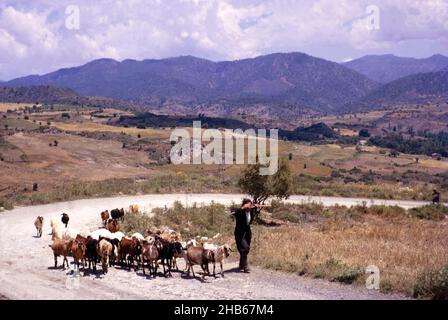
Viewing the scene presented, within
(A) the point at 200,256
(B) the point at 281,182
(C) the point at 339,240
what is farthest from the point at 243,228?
(B) the point at 281,182

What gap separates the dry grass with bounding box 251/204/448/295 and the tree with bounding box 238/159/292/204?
2.71 meters

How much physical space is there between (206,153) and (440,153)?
96.8 metres

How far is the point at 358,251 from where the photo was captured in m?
17.7

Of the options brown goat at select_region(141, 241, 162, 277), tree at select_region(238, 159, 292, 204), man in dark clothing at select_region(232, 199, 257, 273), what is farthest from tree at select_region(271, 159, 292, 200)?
brown goat at select_region(141, 241, 162, 277)

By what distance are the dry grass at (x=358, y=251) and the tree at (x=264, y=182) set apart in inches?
107

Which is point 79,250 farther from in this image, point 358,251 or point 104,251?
point 358,251

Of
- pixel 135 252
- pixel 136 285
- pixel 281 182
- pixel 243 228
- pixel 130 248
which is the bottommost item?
pixel 136 285

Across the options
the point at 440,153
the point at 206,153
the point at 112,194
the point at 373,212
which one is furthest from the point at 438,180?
the point at 440,153

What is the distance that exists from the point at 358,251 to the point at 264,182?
11913mm

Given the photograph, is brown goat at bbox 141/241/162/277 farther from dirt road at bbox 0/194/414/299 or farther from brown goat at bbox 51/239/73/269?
brown goat at bbox 51/239/73/269

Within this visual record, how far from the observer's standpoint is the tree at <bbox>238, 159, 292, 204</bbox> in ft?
95.9

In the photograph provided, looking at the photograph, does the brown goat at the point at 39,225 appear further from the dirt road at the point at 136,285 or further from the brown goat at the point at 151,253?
the brown goat at the point at 151,253
